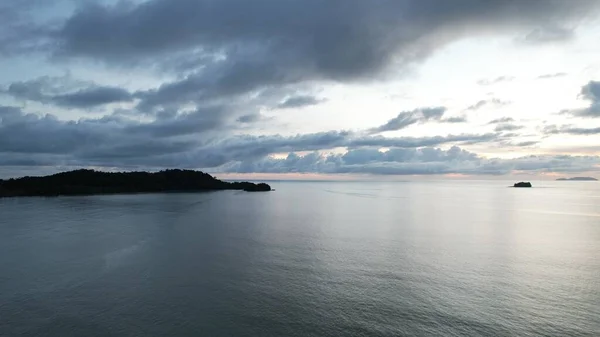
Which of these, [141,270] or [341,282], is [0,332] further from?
[341,282]

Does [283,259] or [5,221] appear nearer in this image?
[283,259]

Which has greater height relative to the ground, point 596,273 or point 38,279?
point 38,279

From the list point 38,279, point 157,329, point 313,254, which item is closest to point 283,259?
point 313,254

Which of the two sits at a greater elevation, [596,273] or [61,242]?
[61,242]

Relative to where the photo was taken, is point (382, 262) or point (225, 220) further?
point (225, 220)

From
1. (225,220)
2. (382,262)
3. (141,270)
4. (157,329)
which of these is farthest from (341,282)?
(225,220)

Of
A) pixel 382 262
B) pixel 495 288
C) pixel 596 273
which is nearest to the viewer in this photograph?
pixel 495 288

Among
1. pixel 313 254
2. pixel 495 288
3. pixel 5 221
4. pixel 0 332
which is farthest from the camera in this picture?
pixel 5 221

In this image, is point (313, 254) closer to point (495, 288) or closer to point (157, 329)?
point (495, 288)

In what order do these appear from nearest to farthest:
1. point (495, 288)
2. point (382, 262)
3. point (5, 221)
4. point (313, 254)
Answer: point (495, 288) → point (382, 262) → point (313, 254) → point (5, 221)
